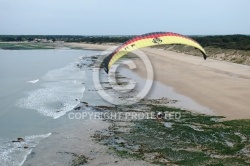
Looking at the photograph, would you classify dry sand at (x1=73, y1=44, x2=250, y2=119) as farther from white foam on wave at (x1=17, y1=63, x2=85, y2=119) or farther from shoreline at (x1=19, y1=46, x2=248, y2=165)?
white foam on wave at (x1=17, y1=63, x2=85, y2=119)

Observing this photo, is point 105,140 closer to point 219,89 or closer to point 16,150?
point 16,150

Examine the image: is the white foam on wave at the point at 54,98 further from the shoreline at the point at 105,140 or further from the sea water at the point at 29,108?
the shoreline at the point at 105,140

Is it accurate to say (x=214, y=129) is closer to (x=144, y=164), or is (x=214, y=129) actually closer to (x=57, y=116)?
(x=144, y=164)

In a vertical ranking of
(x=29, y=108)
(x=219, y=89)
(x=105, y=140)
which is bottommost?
(x=29, y=108)

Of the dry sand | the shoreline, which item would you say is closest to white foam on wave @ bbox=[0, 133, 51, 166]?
the shoreline

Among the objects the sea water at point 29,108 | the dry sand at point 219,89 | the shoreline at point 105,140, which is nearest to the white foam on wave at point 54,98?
the sea water at point 29,108

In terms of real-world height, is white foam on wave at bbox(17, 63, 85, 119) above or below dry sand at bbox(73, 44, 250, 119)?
below

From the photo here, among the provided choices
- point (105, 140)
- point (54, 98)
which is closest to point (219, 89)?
point (54, 98)

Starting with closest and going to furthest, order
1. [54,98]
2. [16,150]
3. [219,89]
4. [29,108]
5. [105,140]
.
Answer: [16,150] < [105,140] < [29,108] < [54,98] < [219,89]
